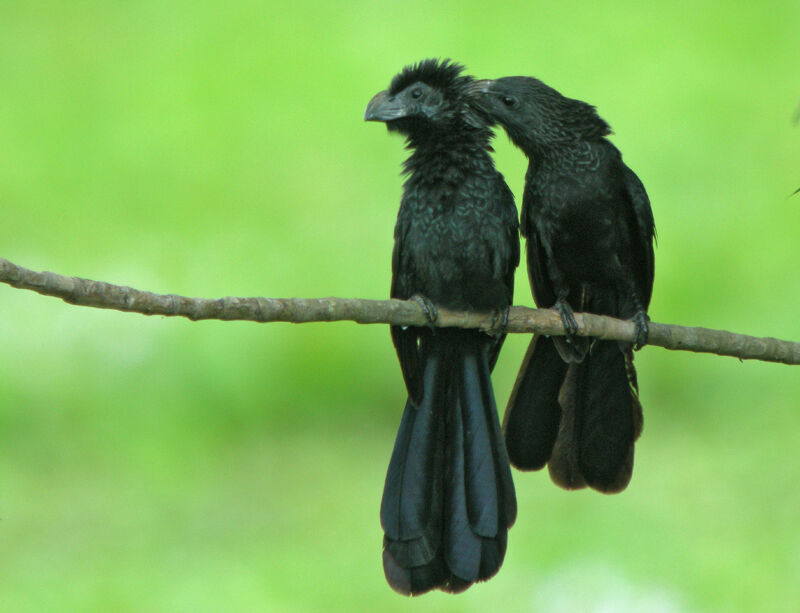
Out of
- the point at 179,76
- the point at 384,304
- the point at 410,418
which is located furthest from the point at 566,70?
the point at 384,304

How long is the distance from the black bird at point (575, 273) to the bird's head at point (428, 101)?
0.17 feet

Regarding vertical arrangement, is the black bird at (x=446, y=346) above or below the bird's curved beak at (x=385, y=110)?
below

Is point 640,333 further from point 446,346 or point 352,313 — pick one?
point 352,313

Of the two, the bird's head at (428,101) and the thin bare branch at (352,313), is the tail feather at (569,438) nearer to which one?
the thin bare branch at (352,313)

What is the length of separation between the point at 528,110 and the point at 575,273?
44 centimetres

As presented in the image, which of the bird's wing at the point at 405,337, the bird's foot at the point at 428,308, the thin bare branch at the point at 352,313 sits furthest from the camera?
the bird's wing at the point at 405,337

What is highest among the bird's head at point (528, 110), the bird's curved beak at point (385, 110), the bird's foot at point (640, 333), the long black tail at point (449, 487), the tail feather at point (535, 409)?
the bird's head at point (528, 110)

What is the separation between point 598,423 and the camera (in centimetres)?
289

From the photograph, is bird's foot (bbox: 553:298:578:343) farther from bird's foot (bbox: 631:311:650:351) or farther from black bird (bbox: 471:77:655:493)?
bird's foot (bbox: 631:311:650:351)

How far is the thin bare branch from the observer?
177cm

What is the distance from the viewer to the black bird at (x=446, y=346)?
2592 mm

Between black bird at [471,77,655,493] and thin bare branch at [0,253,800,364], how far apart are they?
21 centimetres

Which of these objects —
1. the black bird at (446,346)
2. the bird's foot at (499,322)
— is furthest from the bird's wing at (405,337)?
the bird's foot at (499,322)

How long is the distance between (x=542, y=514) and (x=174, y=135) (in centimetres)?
195
